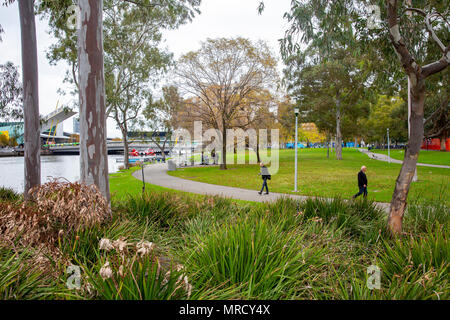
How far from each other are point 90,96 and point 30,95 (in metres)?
3.89

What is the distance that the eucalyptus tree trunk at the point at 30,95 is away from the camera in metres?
7.98

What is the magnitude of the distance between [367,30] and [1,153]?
80.9 m

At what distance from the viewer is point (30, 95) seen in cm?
819

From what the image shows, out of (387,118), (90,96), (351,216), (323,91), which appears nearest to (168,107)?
(323,91)

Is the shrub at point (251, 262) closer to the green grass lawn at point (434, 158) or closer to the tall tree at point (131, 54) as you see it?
the tall tree at point (131, 54)

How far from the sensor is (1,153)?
65.8 metres

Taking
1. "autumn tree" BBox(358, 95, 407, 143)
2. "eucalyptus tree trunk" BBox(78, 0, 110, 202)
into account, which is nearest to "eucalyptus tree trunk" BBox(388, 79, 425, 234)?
"eucalyptus tree trunk" BBox(78, 0, 110, 202)

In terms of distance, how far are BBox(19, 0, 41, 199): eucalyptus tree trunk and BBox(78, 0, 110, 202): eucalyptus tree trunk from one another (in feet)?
11.1

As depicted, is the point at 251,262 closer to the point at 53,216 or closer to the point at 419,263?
the point at 419,263

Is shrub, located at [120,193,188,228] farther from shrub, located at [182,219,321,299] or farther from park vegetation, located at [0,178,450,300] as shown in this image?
shrub, located at [182,219,321,299]

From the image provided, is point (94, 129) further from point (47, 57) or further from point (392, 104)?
point (392, 104)

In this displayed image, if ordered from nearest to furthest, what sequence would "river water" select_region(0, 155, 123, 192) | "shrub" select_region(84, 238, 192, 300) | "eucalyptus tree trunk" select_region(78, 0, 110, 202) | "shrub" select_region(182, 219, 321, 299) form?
"shrub" select_region(84, 238, 192, 300) < "shrub" select_region(182, 219, 321, 299) < "eucalyptus tree trunk" select_region(78, 0, 110, 202) < "river water" select_region(0, 155, 123, 192)

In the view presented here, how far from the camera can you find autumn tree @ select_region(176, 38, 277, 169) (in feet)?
85.7

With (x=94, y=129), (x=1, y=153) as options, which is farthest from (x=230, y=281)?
(x=1, y=153)
